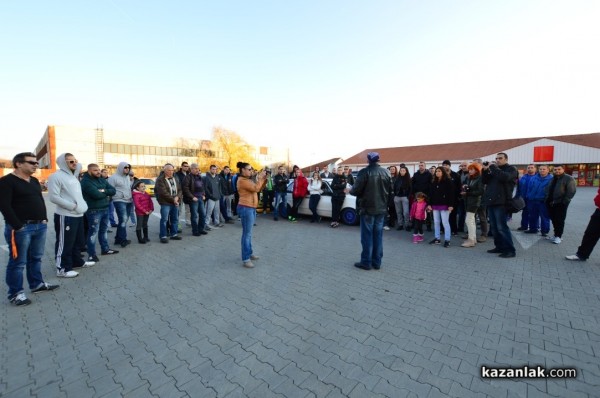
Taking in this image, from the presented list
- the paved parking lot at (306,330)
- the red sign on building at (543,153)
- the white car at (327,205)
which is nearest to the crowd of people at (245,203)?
the white car at (327,205)

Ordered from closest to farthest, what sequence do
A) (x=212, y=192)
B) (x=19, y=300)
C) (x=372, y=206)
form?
(x=19, y=300) < (x=372, y=206) < (x=212, y=192)

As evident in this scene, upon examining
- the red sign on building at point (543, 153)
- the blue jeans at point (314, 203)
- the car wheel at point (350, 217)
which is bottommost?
the car wheel at point (350, 217)

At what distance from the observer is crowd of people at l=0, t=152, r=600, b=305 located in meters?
3.97

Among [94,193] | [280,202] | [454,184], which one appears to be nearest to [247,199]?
[94,193]

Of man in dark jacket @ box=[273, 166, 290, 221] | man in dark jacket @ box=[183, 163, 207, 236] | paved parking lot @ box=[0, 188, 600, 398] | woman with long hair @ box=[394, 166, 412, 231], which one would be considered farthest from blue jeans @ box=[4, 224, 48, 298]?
woman with long hair @ box=[394, 166, 412, 231]

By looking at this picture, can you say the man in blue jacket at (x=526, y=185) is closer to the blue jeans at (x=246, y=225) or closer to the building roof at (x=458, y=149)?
the blue jeans at (x=246, y=225)

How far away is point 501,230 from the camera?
585 centimetres

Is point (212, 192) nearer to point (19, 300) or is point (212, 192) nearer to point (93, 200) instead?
point (93, 200)

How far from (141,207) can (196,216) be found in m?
1.44

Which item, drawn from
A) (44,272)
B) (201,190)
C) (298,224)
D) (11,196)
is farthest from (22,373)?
(298,224)

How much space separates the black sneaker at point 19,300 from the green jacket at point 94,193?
211 centimetres

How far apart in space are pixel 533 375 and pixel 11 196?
5.93m

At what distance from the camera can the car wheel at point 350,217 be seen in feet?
31.3

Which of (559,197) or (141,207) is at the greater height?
(559,197)
